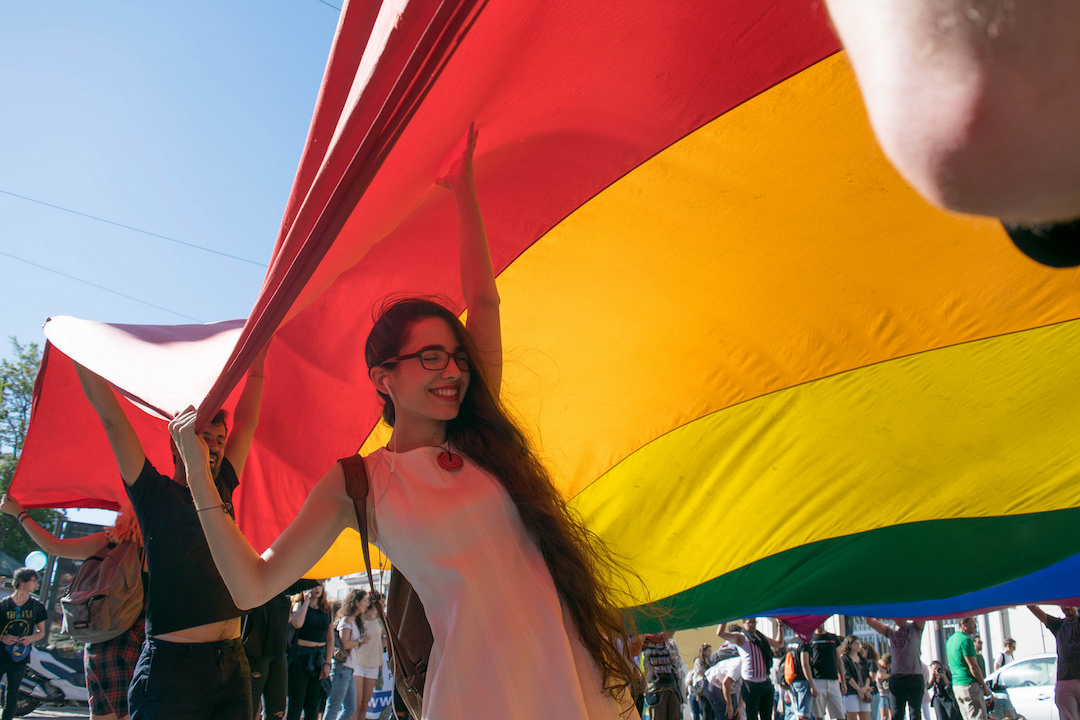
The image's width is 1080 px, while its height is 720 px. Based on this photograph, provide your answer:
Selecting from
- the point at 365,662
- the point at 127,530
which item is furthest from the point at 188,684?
the point at 365,662

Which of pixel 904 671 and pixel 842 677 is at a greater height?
pixel 904 671

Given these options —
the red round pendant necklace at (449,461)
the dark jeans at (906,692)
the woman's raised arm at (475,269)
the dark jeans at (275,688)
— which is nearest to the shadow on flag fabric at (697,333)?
the woman's raised arm at (475,269)

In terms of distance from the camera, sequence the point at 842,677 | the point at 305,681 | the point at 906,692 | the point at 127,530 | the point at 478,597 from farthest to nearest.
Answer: the point at 842,677, the point at 906,692, the point at 305,681, the point at 127,530, the point at 478,597

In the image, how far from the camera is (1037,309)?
2590mm

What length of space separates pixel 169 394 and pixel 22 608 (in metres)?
6.49

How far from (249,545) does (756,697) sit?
28.4 feet

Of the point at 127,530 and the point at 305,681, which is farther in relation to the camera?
the point at 305,681

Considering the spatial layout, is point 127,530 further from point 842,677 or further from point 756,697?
point 842,677

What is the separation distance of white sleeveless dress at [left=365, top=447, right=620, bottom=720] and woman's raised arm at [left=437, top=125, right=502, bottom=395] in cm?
37

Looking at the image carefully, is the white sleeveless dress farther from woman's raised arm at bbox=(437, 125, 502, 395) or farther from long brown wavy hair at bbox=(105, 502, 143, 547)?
long brown wavy hair at bbox=(105, 502, 143, 547)

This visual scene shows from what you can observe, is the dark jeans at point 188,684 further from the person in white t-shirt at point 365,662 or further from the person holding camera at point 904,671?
the person holding camera at point 904,671

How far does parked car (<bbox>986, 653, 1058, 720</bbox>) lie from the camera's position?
9.95m

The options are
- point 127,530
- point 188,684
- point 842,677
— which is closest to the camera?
point 188,684

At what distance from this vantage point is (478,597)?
1.61m
